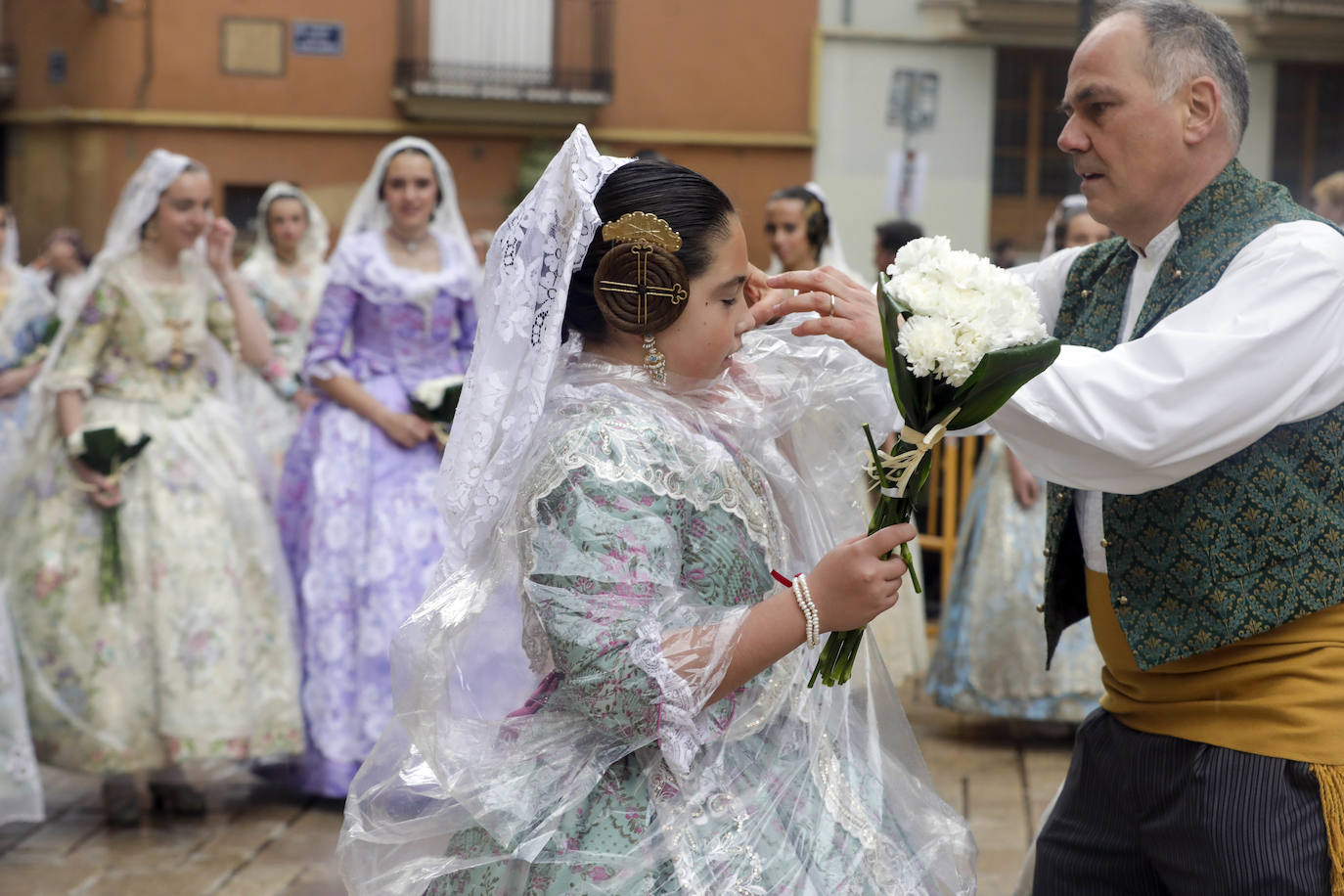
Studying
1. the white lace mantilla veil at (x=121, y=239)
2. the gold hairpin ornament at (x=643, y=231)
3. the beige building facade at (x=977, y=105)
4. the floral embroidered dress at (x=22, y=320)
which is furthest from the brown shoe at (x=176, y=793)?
the beige building facade at (x=977, y=105)

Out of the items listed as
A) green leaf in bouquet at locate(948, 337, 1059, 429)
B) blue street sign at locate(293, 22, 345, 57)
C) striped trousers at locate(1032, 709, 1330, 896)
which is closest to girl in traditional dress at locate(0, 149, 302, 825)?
striped trousers at locate(1032, 709, 1330, 896)

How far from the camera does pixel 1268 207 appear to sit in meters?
2.52

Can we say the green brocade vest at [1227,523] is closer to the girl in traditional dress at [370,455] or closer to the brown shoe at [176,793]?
the girl in traditional dress at [370,455]

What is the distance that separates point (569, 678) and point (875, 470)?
532 millimetres

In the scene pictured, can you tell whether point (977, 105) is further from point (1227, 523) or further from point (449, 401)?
point (1227, 523)

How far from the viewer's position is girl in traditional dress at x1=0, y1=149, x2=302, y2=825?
4.93 metres

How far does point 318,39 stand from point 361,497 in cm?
1232

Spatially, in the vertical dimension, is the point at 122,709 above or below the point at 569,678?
below

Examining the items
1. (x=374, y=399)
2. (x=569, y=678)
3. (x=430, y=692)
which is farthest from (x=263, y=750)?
(x=569, y=678)

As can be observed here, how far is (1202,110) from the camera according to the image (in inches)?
100

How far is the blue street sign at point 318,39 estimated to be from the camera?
1638cm

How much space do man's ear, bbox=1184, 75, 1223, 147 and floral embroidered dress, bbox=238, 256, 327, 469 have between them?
5.93m

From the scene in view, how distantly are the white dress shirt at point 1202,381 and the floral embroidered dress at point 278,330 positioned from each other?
601 centimetres

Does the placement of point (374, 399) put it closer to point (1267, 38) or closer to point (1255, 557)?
point (1255, 557)
